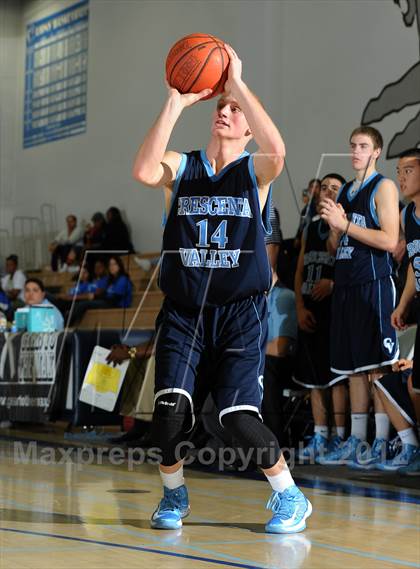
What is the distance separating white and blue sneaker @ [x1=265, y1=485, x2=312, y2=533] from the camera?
3.54 metres

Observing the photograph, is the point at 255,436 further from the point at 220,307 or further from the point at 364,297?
the point at 364,297

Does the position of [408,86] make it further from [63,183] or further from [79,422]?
[63,183]

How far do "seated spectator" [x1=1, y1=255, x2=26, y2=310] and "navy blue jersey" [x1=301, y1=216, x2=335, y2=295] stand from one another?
7716mm

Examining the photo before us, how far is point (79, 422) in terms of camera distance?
24.0 feet

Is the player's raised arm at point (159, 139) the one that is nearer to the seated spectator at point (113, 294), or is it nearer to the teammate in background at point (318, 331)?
the teammate in background at point (318, 331)

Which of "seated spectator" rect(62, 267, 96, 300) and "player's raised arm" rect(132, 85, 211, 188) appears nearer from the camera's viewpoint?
"player's raised arm" rect(132, 85, 211, 188)

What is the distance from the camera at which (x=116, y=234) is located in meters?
13.7

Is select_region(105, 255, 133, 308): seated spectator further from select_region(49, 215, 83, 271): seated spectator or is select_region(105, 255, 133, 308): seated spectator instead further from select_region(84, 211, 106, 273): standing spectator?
select_region(49, 215, 83, 271): seated spectator

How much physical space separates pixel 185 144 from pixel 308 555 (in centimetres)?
1062

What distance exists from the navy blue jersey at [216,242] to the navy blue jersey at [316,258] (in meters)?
2.44

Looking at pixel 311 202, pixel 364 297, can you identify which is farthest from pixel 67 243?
pixel 364 297

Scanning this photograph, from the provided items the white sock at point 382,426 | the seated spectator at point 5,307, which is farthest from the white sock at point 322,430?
the seated spectator at point 5,307

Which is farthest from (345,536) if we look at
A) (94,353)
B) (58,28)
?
(58,28)

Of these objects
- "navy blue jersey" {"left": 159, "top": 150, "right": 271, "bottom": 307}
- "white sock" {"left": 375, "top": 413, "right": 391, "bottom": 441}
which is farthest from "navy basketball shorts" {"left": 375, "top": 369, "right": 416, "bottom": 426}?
"navy blue jersey" {"left": 159, "top": 150, "right": 271, "bottom": 307}
